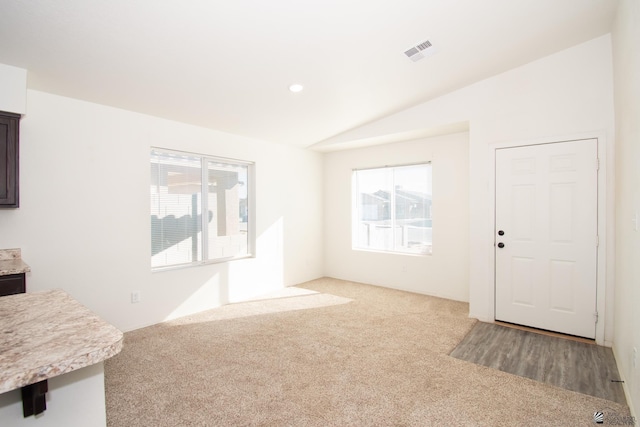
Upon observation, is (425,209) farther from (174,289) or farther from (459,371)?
(174,289)

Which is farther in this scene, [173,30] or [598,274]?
[598,274]

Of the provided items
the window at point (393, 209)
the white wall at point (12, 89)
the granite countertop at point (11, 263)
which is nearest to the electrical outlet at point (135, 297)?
the granite countertop at point (11, 263)

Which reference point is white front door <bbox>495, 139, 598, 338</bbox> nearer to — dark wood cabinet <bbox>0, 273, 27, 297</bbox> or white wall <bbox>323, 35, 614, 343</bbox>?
white wall <bbox>323, 35, 614, 343</bbox>

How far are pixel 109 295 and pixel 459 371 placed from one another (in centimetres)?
347

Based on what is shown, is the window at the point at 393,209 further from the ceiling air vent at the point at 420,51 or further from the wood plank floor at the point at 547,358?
the ceiling air vent at the point at 420,51

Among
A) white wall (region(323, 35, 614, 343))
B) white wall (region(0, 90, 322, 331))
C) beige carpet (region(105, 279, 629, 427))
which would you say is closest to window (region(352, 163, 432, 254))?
white wall (region(323, 35, 614, 343))

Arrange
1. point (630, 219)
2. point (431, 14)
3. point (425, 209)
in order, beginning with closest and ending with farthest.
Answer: point (630, 219) < point (431, 14) < point (425, 209)

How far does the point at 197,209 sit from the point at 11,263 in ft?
6.19

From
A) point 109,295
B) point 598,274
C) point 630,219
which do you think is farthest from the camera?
point 109,295

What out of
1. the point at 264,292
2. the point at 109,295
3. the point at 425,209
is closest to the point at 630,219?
the point at 425,209

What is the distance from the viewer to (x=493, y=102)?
3.67m

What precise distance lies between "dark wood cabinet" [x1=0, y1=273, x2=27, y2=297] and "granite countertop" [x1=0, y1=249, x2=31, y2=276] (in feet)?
0.15

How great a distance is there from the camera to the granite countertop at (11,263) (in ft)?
7.69

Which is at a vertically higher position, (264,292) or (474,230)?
(474,230)
